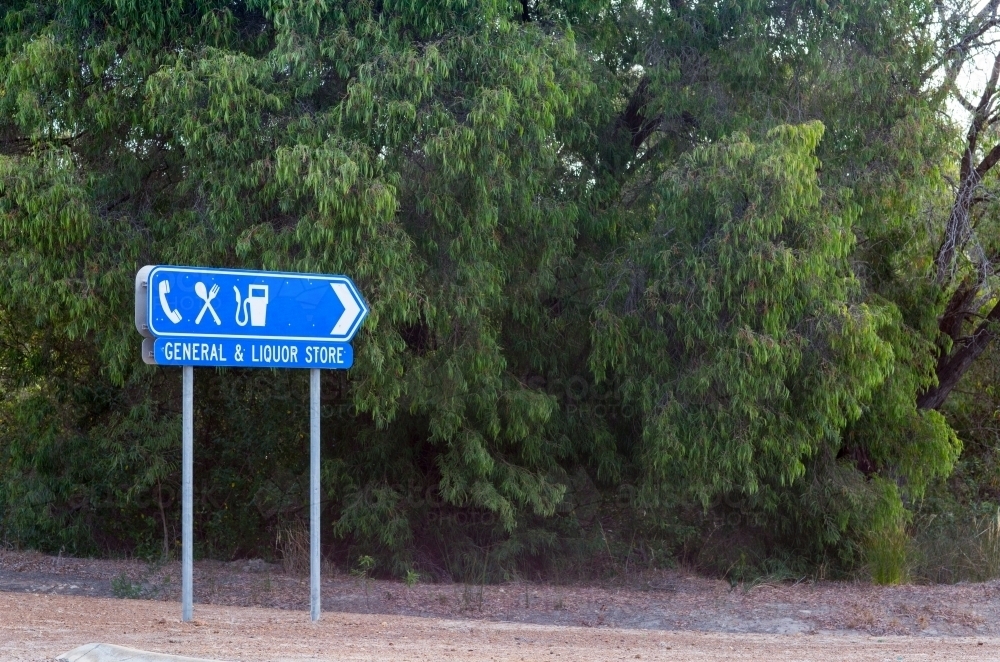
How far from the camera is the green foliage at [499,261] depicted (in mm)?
10789

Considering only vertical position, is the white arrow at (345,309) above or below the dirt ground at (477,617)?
above

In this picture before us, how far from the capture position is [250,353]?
27.3 feet

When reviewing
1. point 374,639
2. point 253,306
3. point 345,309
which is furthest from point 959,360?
point 253,306

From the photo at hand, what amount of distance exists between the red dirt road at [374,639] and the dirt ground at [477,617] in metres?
0.02

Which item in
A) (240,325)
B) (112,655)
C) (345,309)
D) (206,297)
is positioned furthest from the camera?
(345,309)

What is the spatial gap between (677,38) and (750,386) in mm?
4484

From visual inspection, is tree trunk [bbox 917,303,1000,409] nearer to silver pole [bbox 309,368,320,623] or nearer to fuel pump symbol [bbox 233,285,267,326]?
silver pole [bbox 309,368,320,623]

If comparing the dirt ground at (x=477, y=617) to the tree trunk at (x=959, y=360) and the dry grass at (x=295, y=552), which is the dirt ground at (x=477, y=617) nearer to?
the dry grass at (x=295, y=552)

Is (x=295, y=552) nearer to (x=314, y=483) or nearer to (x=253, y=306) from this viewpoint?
(x=314, y=483)

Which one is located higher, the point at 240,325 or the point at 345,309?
the point at 345,309

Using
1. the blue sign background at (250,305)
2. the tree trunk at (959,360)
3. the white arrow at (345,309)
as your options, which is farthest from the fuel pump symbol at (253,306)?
the tree trunk at (959,360)

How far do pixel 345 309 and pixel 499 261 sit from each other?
3529 mm

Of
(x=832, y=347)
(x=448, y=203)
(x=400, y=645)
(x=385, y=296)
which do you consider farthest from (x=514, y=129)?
(x=400, y=645)

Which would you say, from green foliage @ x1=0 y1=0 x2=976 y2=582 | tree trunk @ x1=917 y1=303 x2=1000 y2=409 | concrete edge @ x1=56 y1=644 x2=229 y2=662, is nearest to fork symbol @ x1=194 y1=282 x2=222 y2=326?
green foliage @ x1=0 y1=0 x2=976 y2=582
